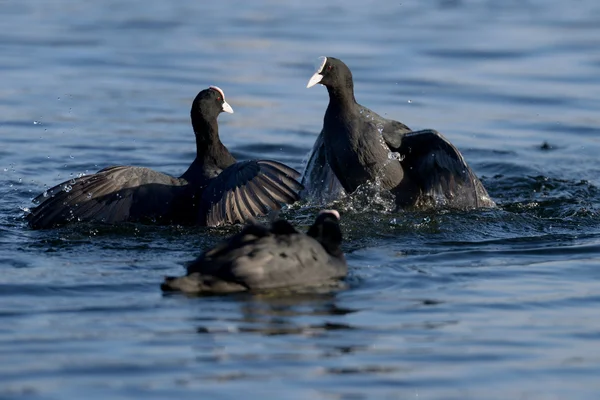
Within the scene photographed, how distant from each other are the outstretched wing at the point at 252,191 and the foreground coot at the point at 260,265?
1147mm

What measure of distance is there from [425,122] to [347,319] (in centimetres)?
598

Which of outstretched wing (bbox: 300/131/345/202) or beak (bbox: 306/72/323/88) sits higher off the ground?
beak (bbox: 306/72/323/88)

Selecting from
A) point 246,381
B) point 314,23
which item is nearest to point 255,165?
point 246,381

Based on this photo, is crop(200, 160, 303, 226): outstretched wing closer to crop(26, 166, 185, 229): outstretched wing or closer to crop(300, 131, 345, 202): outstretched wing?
crop(26, 166, 185, 229): outstretched wing

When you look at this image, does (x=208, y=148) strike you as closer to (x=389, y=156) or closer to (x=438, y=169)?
(x=389, y=156)

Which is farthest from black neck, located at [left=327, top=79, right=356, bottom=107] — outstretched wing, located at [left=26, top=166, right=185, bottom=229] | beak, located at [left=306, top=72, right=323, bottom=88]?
outstretched wing, located at [left=26, top=166, right=185, bottom=229]

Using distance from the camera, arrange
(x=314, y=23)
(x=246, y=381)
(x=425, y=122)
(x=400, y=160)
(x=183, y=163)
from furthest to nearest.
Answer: (x=314, y=23), (x=425, y=122), (x=183, y=163), (x=400, y=160), (x=246, y=381)

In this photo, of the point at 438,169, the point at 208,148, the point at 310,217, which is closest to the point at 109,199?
the point at 208,148

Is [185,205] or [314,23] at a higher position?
[314,23]

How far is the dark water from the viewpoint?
464cm

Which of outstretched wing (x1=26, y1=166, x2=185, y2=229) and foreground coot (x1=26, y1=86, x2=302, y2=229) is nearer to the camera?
foreground coot (x1=26, y1=86, x2=302, y2=229)

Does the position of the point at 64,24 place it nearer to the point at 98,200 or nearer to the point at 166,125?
→ the point at 166,125

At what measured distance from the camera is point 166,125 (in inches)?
437

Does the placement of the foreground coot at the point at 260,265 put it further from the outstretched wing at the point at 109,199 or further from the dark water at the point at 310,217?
the outstretched wing at the point at 109,199
